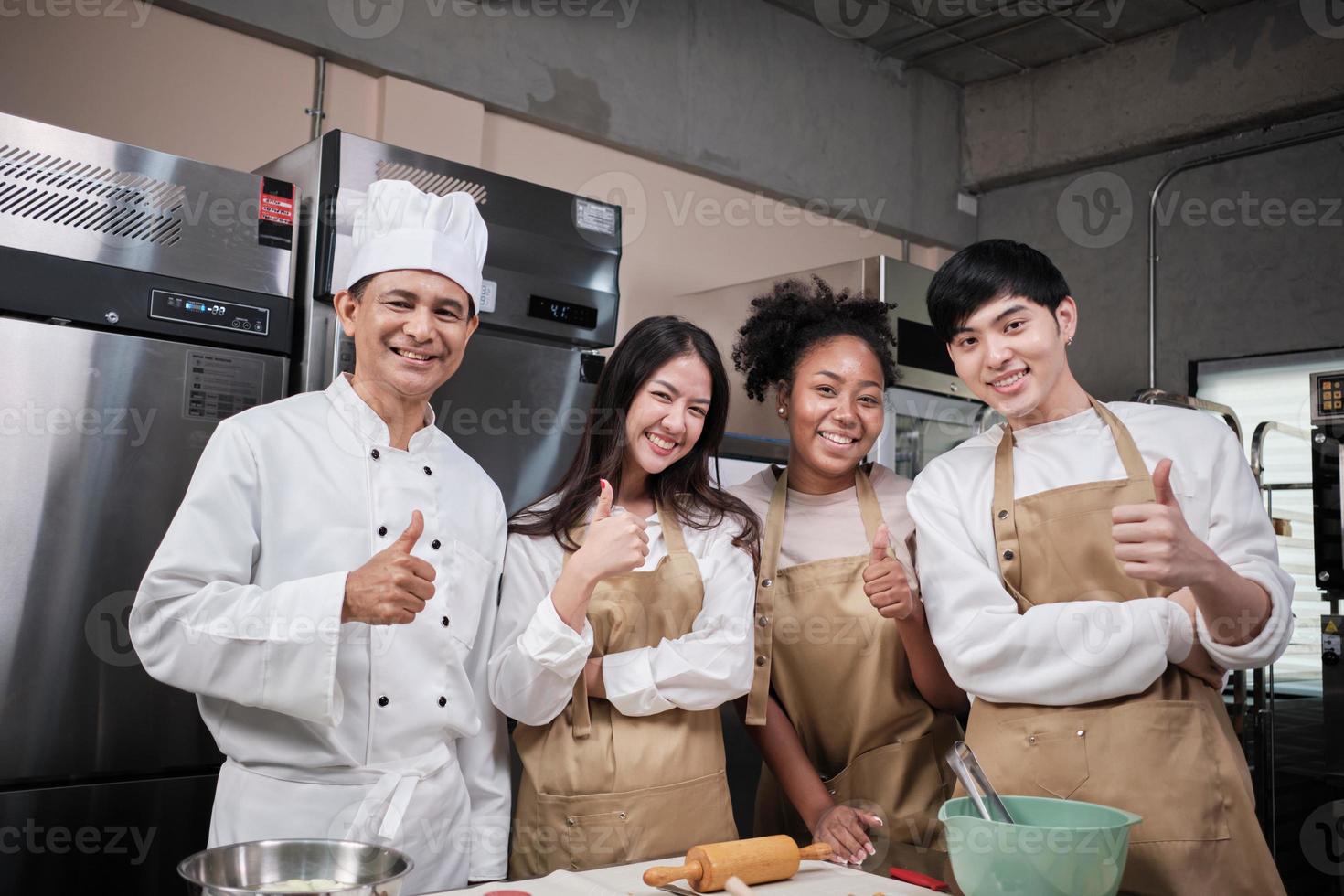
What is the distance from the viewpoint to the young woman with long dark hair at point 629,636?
1650 millimetres

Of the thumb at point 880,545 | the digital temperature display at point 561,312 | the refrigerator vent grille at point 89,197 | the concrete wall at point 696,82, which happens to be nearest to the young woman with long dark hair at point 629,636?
the thumb at point 880,545

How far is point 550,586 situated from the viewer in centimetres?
178

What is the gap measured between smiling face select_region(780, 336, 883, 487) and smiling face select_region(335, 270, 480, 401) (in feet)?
2.32

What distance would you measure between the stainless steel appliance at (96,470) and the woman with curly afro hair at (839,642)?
1054 millimetres

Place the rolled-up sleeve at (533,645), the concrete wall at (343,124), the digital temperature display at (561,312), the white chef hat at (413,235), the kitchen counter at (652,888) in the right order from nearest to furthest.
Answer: the kitchen counter at (652,888), the rolled-up sleeve at (533,645), the white chef hat at (413,235), the digital temperature display at (561,312), the concrete wall at (343,124)

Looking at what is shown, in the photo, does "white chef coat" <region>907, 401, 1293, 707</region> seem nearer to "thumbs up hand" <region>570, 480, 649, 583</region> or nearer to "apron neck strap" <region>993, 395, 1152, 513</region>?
"apron neck strap" <region>993, 395, 1152, 513</region>

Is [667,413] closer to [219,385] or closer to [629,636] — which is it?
[629,636]

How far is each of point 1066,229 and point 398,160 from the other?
3.85 meters

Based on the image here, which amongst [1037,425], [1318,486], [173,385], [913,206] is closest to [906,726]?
[1037,425]

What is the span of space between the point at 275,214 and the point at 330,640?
1063 mm

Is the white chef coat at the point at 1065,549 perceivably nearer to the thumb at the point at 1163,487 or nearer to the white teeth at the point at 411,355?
the thumb at the point at 1163,487

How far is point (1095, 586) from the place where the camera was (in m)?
1.62

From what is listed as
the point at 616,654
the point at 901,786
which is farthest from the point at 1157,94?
the point at 616,654

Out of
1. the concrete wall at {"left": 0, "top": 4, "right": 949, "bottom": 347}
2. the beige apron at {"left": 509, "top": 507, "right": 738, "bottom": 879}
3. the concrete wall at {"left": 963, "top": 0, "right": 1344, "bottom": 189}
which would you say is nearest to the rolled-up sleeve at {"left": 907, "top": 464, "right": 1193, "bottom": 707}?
the beige apron at {"left": 509, "top": 507, "right": 738, "bottom": 879}
